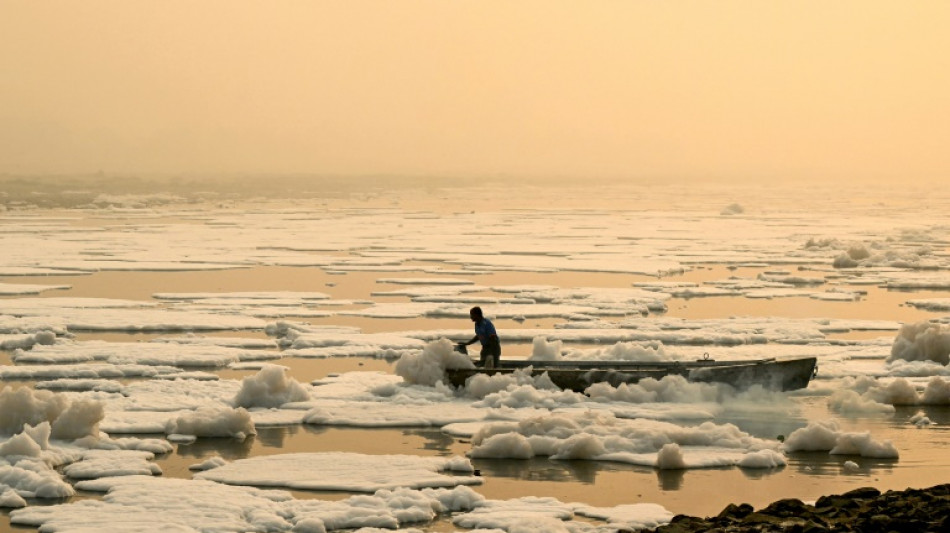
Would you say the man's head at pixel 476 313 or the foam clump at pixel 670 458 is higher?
the man's head at pixel 476 313

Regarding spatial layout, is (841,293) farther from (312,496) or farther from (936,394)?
(312,496)

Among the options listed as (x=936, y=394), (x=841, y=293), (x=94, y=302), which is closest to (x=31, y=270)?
(x=94, y=302)

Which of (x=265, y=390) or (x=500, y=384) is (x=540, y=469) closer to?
(x=500, y=384)

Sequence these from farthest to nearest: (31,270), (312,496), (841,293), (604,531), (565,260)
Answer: (565,260) → (31,270) → (841,293) → (312,496) → (604,531)

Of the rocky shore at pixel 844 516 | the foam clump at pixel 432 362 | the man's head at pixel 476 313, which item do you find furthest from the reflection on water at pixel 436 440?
the rocky shore at pixel 844 516

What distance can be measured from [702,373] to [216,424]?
525 centimetres

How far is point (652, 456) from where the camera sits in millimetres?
12578

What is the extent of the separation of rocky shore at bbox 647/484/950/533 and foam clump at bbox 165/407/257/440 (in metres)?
5.03

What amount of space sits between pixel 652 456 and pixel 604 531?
2.71 metres

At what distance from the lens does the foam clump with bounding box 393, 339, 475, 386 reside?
52.3ft

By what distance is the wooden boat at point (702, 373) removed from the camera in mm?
15695

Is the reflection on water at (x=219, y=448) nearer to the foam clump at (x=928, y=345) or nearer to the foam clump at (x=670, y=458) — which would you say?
the foam clump at (x=670, y=458)

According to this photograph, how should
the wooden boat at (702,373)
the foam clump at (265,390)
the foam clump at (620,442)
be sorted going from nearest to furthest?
the foam clump at (620,442) → the foam clump at (265,390) → the wooden boat at (702,373)

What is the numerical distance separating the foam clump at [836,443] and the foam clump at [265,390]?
5059mm
